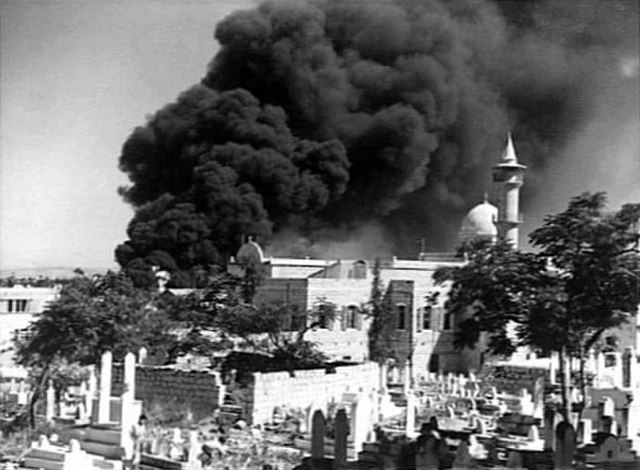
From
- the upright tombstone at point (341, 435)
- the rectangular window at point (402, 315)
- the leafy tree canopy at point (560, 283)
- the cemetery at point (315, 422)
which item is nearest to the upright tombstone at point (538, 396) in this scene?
the cemetery at point (315, 422)

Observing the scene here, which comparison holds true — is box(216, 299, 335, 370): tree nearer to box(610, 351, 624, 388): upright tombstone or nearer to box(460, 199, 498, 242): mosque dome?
box(460, 199, 498, 242): mosque dome

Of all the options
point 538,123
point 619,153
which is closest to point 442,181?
point 538,123

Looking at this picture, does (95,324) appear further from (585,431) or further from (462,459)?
(585,431)

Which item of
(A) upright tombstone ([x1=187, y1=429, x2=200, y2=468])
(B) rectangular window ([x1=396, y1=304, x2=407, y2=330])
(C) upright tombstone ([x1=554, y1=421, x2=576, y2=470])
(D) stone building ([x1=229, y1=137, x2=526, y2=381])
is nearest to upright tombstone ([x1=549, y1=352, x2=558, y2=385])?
(C) upright tombstone ([x1=554, y1=421, x2=576, y2=470])

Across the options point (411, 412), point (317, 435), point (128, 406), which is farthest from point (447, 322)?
point (128, 406)

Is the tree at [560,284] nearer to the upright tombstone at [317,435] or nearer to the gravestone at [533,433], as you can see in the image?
the gravestone at [533,433]

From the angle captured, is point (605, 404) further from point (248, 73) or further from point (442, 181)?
point (248, 73)
